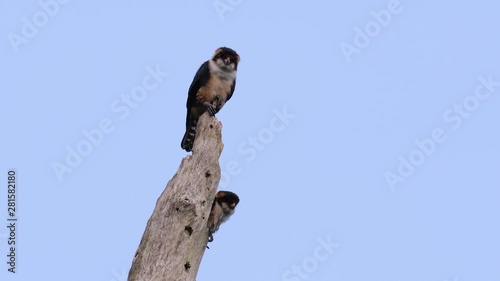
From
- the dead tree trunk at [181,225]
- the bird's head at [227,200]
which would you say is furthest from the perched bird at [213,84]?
the dead tree trunk at [181,225]

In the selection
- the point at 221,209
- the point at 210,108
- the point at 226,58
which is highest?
the point at 226,58

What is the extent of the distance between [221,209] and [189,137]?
6.36 feet

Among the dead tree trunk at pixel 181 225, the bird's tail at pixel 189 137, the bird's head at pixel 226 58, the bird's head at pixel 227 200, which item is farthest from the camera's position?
the bird's head at pixel 226 58

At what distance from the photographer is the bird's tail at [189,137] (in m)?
10.0

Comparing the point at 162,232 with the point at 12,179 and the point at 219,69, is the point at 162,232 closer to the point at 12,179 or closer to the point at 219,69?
the point at 219,69

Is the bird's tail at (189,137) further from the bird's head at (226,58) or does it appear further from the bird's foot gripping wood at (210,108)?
the bird's head at (226,58)

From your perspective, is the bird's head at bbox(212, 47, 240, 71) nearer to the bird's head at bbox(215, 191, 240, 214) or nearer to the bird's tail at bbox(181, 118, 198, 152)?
the bird's tail at bbox(181, 118, 198, 152)

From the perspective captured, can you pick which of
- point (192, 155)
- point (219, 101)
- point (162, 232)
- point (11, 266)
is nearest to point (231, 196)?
point (192, 155)

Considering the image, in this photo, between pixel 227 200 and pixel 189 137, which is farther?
pixel 189 137

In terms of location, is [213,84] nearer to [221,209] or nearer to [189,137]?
[189,137]

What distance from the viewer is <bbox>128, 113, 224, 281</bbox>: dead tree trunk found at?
23.6 feet

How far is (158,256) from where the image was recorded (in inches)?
284

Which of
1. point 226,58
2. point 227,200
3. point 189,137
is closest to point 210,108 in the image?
point 189,137

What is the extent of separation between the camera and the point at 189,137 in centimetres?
1005
